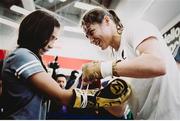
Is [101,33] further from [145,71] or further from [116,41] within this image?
[145,71]

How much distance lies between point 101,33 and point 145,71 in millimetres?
413

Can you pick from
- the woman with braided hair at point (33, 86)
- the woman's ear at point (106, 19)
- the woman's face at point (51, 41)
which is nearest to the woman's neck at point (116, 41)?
the woman's ear at point (106, 19)

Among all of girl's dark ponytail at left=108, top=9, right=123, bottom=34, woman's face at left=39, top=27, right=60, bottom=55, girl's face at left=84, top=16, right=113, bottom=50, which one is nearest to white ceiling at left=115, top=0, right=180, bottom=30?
girl's dark ponytail at left=108, top=9, right=123, bottom=34

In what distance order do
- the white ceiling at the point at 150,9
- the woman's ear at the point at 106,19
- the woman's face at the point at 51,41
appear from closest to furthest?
the woman's face at the point at 51,41
the woman's ear at the point at 106,19
the white ceiling at the point at 150,9

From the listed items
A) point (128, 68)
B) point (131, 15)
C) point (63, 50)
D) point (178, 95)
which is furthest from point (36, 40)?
point (178, 95)

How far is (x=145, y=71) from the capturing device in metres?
1.39

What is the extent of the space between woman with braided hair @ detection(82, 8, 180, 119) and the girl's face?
0.23ft

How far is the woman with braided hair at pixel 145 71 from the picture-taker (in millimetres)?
1402

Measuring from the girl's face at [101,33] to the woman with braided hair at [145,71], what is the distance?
69 millimetres

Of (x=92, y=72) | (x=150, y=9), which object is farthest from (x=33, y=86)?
(x=150, y=9)

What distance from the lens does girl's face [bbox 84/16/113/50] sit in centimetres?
167

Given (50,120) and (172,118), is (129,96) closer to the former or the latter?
(172,118)

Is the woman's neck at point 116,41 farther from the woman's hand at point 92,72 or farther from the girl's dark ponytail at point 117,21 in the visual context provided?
the woman's hand at point 92,72

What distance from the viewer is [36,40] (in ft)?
5.06
